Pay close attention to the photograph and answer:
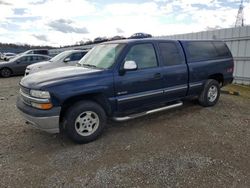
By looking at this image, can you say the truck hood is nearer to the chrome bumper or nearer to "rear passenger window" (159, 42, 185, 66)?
the chrome bumper

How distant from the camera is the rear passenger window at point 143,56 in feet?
14.4

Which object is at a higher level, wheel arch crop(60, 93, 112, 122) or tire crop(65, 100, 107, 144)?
wheel arch crop(60, 93, 112, 122)

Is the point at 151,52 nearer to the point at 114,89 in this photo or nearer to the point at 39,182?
the point at 114,89

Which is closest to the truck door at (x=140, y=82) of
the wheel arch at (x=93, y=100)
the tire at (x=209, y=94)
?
the wheel arch at (x=93, y=100)

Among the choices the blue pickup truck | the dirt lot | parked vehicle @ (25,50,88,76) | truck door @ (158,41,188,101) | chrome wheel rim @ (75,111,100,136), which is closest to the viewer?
the dirt lot

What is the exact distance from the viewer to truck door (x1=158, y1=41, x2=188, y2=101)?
4.82 metres

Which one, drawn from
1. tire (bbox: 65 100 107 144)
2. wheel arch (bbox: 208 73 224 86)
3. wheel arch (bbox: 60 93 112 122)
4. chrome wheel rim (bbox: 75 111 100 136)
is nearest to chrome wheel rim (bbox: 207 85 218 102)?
wheel arch (bbox: 208 73 224 86)

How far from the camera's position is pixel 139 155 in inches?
138

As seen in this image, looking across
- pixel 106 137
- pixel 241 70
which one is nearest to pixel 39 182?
pixel 106 137

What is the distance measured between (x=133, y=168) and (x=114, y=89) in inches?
61.6

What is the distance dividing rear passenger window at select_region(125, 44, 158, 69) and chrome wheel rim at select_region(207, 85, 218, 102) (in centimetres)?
216

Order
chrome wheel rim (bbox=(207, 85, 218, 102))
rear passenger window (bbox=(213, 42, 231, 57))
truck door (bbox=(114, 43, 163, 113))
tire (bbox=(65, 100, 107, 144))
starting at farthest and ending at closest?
rear passenger window (bbox=(213, 42, 231, 57)), chrome wheel rim (bbox=(207, 85, 218, 102)), truck door (bbox=(114, 43, 163, 113)), tire (bbox=(65, 100, 107, 144))

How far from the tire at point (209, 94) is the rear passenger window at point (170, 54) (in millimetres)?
1178

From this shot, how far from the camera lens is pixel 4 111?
601 centimetres
